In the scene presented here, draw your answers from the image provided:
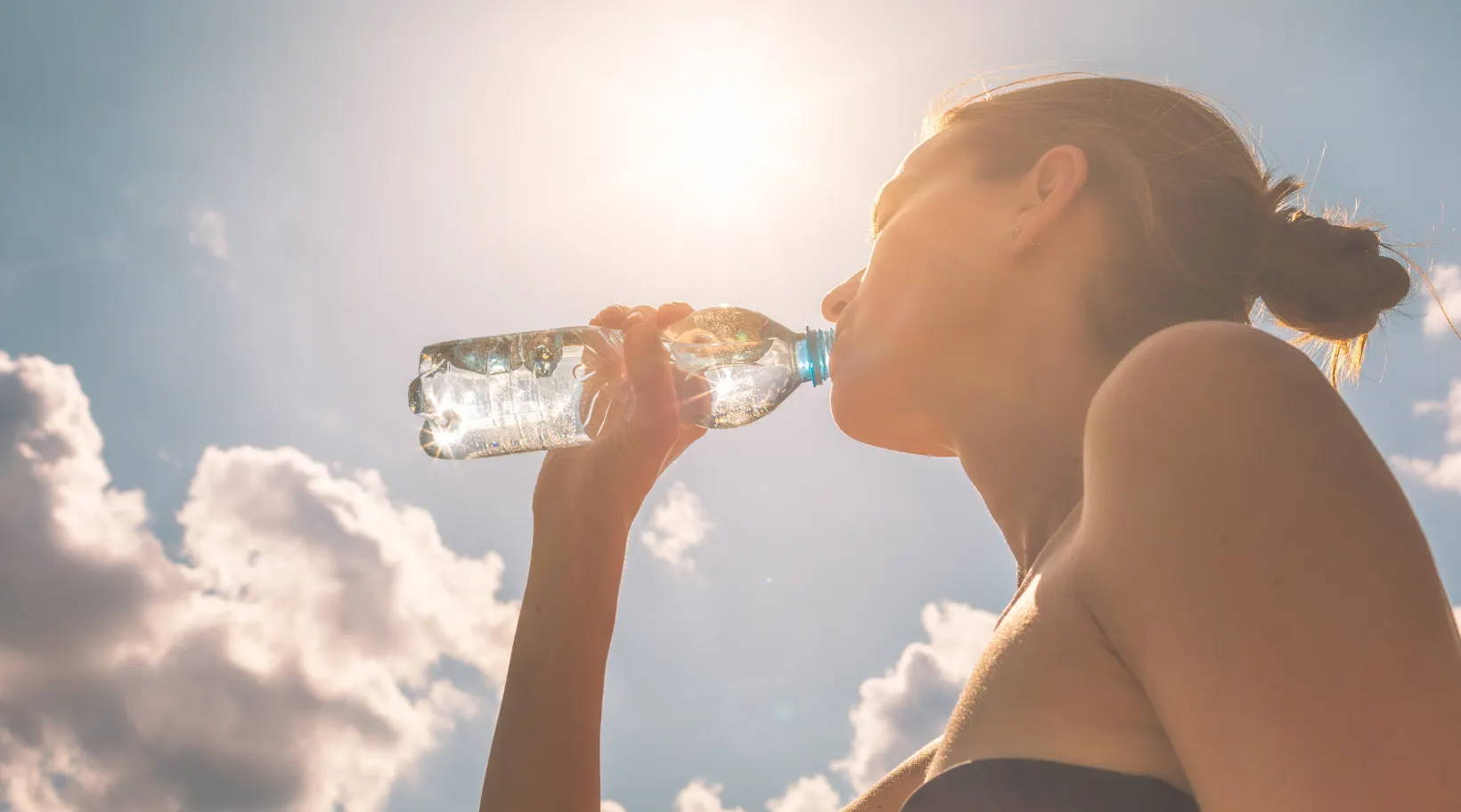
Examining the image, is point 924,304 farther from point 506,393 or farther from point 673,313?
point 506,393

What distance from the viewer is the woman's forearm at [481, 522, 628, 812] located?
7.09 ft

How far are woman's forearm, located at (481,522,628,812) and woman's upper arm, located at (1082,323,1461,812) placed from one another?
144 centimetres

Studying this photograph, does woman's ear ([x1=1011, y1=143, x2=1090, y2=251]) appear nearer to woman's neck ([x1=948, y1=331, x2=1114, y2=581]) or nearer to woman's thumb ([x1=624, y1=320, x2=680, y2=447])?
woman's neck ([x1=948, y1=331, x2=1114, y2=581])

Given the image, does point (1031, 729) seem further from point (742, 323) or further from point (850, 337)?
point (742, 323)

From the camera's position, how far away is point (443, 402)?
404cm

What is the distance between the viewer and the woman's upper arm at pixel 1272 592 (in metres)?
0.96

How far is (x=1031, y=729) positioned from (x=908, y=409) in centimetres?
101

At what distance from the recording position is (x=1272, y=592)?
3.34 feet

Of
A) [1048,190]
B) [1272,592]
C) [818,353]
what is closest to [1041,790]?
[1272,592]

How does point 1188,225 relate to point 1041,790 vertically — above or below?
above

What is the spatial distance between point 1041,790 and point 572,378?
2.96m

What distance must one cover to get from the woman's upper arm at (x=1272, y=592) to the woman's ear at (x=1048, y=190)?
89 centimetres

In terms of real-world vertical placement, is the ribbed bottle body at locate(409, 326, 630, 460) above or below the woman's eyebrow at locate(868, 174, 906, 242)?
above

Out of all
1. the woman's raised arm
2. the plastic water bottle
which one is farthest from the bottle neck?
the woman's raised arm
